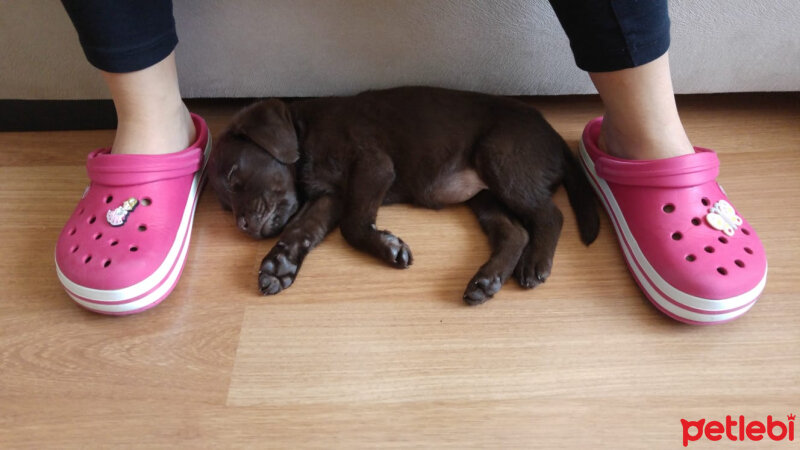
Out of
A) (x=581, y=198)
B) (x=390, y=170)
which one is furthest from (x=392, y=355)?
(x=581, y=198)

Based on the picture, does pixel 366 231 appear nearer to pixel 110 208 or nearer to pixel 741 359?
pixel 110 208

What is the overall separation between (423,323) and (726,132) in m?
1.11

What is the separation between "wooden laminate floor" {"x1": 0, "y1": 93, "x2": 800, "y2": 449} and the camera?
995 mm

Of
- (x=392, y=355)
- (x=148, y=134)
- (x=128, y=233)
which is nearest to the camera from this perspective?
(x=392, y=355)

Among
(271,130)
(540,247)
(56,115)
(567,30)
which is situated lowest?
(56,115)

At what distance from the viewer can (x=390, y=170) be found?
1.41 m

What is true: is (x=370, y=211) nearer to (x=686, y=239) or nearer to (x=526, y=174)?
(x=526, y=174)

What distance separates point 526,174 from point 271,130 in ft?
1.97

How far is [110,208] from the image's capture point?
1.24 metres

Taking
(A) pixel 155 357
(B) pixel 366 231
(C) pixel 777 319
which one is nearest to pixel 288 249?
(B) pixel 366 231

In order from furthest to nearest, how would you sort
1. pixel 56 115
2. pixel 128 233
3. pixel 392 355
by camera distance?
pixel 56 115
pixel 128 233
pixel 392 355

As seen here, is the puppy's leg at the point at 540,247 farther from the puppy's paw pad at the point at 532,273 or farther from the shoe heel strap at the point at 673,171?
the shoe heel strap at the point at 673,171

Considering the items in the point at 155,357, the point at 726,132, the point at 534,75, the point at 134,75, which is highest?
the point at 134,75

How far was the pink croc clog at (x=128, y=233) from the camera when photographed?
1.15m
